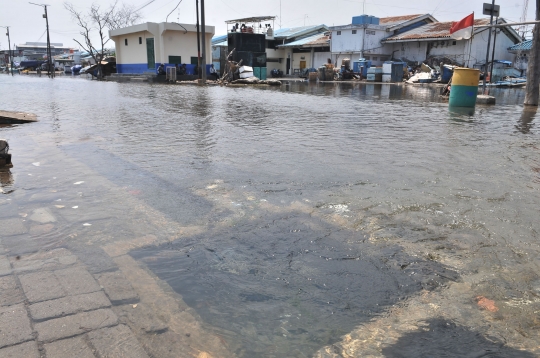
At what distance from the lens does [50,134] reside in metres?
7.28

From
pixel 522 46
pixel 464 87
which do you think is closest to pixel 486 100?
pixel 464 87

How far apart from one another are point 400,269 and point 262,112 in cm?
852

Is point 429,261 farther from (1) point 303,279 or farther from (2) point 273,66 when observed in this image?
(2) point 273,66

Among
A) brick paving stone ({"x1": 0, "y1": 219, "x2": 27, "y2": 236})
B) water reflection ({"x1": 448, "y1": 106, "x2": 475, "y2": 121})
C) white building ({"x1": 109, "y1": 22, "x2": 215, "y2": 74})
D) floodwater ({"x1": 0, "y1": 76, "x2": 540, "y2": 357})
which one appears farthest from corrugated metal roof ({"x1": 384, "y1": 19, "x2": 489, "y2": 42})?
brick paving stone ({"x1": 0, "y1": 219, "x2": 27, "y2": 236})

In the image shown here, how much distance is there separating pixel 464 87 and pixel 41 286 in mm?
11912

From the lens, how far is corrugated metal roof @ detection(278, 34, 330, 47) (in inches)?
1655

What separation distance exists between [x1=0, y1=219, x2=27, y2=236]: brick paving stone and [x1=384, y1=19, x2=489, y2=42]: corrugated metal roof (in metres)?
34.3

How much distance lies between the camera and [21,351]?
1.86m

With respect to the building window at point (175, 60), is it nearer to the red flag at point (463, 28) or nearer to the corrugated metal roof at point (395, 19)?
the corrugated metal roof at point (395, 19)

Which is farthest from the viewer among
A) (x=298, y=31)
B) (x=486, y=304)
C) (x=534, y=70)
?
(x=298, y=31)

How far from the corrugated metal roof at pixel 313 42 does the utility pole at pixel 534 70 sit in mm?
30553

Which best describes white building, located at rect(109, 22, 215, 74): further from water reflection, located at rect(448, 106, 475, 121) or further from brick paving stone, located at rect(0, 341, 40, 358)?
brick paving stone, located at rect(0, 341, 40, 358)

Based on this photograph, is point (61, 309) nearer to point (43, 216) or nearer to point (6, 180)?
point (43, 216)

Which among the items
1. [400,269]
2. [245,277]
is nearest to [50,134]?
[245,277]
